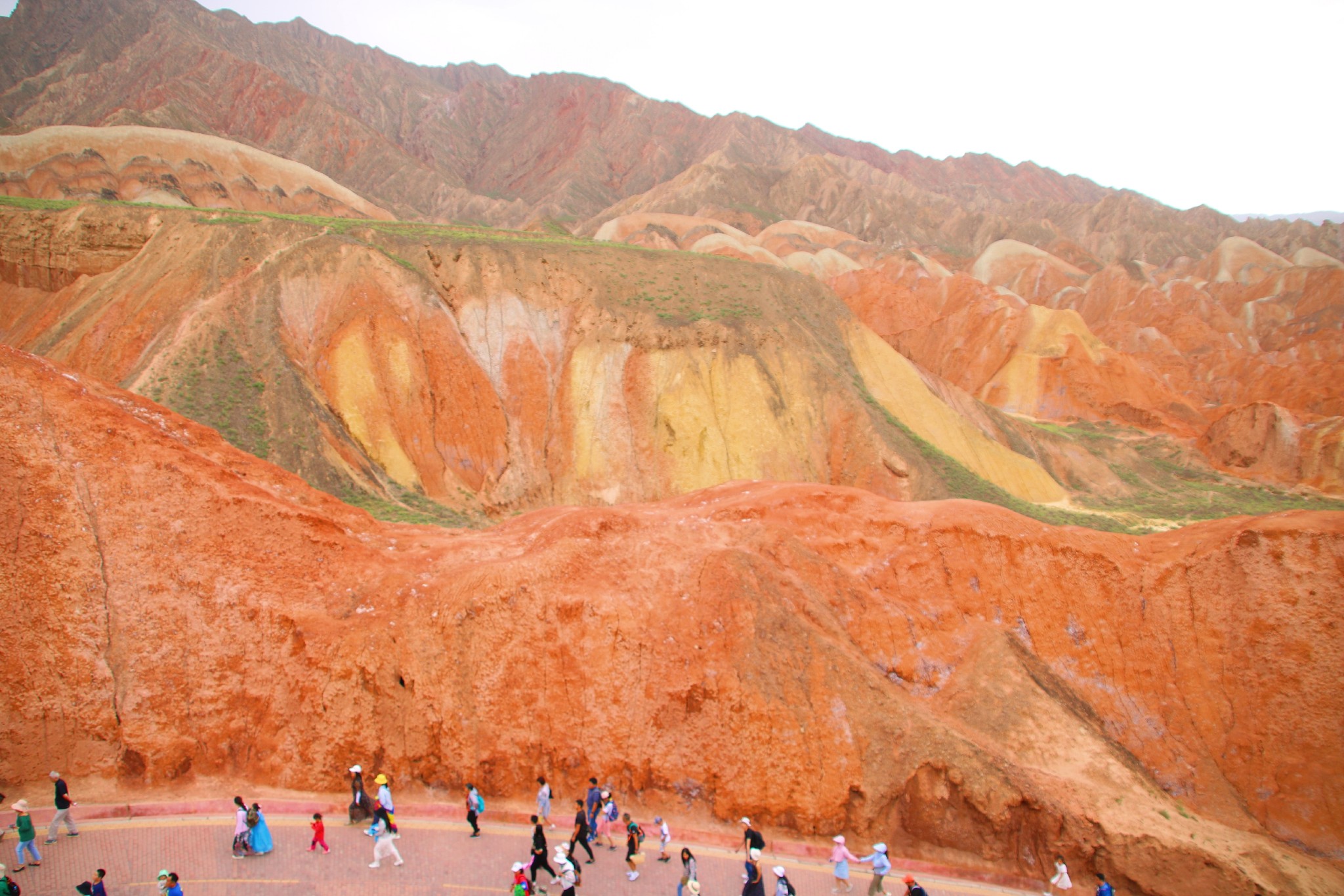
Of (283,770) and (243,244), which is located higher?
(243,244)

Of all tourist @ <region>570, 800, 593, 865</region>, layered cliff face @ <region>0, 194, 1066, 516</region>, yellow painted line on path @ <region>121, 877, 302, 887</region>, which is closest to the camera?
yellow painted line on path @ <region>121, 877, 302, 887</region>

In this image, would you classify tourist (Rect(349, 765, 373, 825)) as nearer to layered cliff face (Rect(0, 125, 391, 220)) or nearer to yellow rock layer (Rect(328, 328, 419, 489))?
yellow rock layer (Rect(328, 328, 419, 489))

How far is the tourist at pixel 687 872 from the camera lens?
1130 centimetres

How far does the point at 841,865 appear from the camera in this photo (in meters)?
12.2

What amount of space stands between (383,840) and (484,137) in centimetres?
14742

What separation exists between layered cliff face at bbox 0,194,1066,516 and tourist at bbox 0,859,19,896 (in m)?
17.0

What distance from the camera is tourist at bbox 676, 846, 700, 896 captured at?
37.1ft

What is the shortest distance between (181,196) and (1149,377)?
7625cm

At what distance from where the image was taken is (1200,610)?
1638 centimetres

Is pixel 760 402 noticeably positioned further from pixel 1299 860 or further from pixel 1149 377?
pixel 1149 377

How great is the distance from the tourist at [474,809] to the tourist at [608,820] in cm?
191

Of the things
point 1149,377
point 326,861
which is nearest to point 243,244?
point 326,861

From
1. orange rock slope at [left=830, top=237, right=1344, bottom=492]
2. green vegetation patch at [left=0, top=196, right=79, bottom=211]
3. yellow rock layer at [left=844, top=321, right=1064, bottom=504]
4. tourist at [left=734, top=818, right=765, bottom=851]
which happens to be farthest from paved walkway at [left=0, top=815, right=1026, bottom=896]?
orange rock slope at [left=830, top=237, right=1344, bottom=492]

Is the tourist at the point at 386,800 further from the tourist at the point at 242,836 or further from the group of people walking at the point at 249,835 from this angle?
the tourist at the point at 242,836
